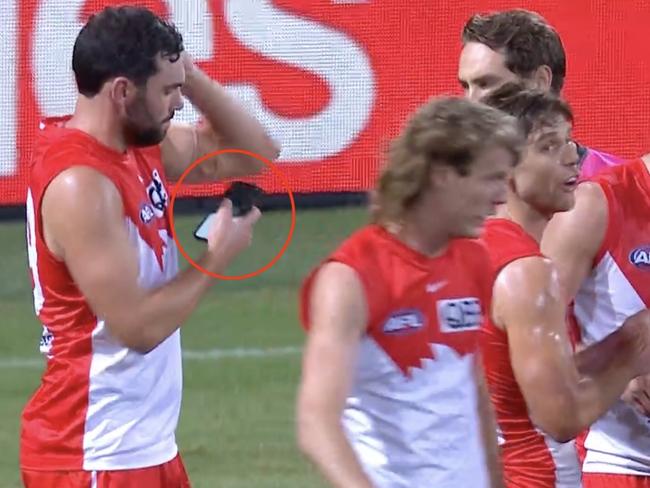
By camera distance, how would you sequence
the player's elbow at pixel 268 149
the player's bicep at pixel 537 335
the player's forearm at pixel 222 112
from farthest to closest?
1. the player's elbow at pixel 268 149
2. the player's forearm at pixel 222 112
3. the player's bicep at pixel 537 335

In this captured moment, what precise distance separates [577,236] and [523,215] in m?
0.24

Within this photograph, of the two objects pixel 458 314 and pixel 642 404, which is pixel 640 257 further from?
pixel 458 314

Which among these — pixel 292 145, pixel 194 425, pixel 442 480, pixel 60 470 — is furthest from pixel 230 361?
pixel 442 480

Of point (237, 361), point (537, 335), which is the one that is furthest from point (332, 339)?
point (237, 361)

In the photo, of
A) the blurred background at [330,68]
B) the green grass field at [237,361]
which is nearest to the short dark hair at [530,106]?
the blurred background at [330,68]

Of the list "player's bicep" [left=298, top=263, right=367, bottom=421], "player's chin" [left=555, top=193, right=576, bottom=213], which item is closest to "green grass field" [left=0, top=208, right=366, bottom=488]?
"player's chin" [left=555, top=193, right=576, bottom=213]

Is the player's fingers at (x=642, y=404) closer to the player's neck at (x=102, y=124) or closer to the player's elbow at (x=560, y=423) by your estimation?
the player's elbow at (x=560, y=423)

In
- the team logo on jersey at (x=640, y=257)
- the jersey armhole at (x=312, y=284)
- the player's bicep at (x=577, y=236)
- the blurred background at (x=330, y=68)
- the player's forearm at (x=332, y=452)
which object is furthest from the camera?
the blurred background at (x=330, y=68)

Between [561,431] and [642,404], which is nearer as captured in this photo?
[561,431]

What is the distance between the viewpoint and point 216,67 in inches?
221

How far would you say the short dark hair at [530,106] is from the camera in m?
3.79

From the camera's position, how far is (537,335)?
3.45m

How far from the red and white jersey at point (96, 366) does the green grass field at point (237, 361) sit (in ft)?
10.7

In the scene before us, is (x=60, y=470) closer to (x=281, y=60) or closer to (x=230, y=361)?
(x=281, y=60)
